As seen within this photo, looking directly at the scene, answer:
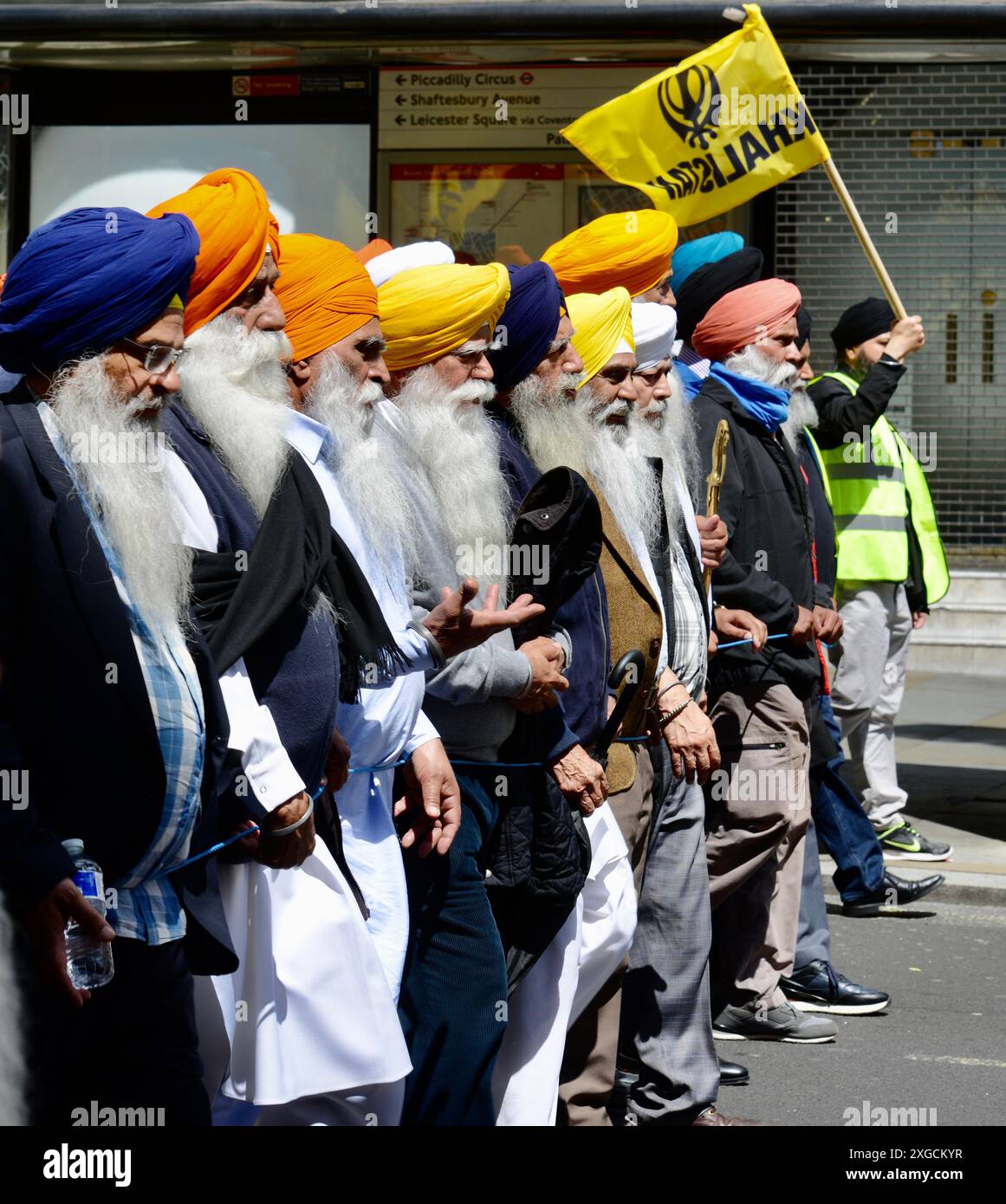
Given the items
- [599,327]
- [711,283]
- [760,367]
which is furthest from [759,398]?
[599,327]

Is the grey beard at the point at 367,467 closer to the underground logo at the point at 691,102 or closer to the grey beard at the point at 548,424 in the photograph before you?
the grey beard at the point at 548,424

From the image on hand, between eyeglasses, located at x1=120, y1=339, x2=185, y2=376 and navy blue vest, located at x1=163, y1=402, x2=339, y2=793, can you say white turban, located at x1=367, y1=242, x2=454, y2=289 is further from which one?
eyeglasses, located at x1=120, y1=339, x2=185, y2=376

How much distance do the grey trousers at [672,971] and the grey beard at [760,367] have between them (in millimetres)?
1718

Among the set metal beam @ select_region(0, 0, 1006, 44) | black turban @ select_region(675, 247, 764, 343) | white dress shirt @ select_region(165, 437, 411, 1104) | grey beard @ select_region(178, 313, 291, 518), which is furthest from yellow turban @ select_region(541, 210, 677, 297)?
metal beam @ select_region(0, 0, 1006, 44)

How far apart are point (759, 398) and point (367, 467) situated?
259cm

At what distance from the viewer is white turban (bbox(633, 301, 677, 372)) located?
207 inches

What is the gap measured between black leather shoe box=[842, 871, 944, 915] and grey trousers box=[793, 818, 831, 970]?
44.5 inches

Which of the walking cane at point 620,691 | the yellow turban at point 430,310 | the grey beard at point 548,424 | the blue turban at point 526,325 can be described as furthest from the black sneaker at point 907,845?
the yellow turban at point 430,310

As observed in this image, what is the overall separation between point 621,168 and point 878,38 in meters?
2.36

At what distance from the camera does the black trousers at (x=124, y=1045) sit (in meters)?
2.78

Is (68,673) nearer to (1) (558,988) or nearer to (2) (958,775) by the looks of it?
(1) (558,988)

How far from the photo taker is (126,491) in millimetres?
2902

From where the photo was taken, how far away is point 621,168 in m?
7.89
